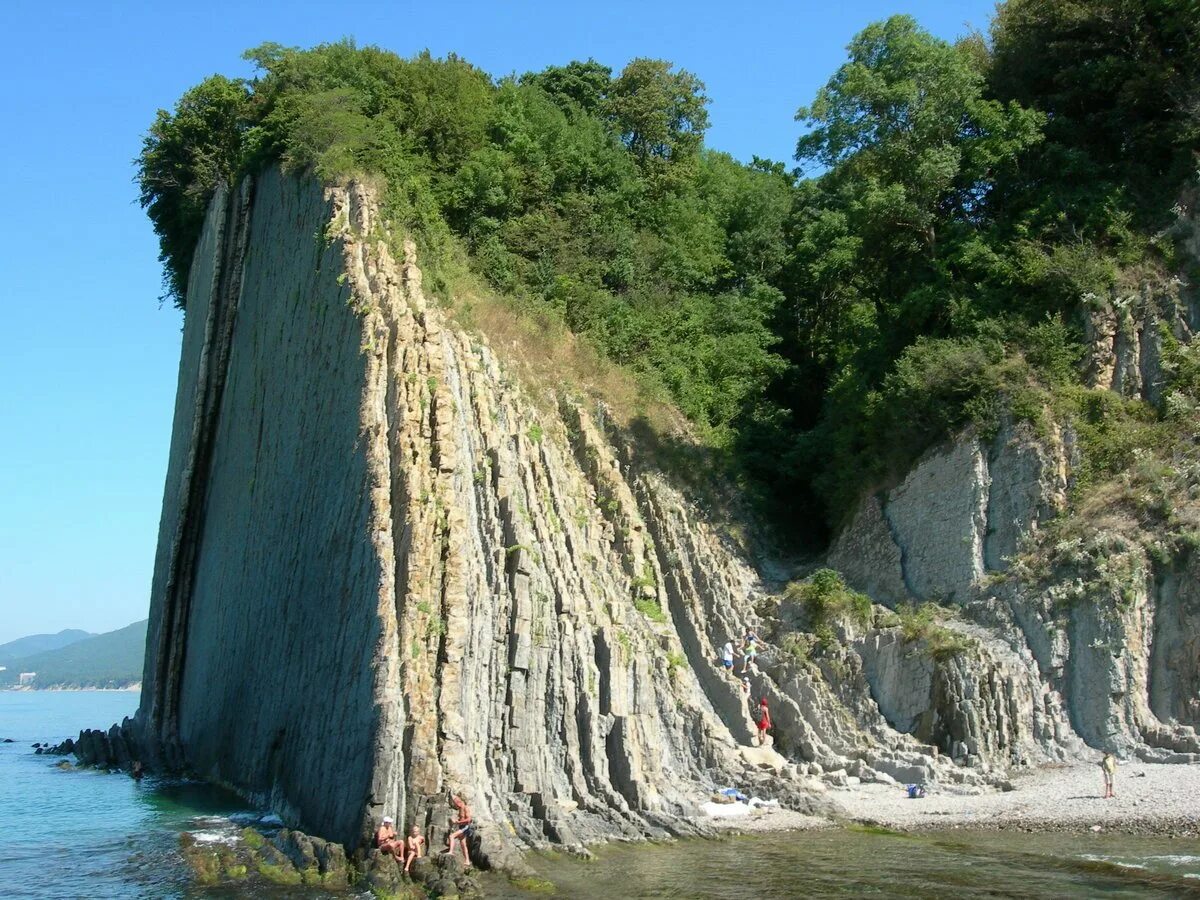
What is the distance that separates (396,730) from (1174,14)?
23.5 m

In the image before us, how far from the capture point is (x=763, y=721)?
25.5 m

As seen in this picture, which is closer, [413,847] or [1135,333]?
[413,847]

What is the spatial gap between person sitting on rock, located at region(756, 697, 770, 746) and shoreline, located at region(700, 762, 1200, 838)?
2102 mm

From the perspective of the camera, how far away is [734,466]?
3170 centimetres

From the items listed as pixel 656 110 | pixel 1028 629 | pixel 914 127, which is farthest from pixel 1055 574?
pixel 656 110

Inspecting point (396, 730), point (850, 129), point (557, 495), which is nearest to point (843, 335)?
point (850, 129)

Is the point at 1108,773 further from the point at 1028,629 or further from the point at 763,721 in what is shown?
the point at 763,721

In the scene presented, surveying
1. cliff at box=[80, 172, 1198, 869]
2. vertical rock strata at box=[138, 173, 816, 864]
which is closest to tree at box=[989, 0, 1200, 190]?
cliff at box=[80, 172, 1198, 869]

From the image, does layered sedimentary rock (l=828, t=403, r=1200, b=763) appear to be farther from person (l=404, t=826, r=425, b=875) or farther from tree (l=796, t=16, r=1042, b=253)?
person (l=404, t=826, r=425, b=875)

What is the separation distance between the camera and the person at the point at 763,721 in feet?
82.9

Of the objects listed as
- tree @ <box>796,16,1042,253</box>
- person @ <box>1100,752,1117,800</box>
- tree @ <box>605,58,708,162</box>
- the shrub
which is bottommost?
person @ <box>1100,752,1117,800</box>

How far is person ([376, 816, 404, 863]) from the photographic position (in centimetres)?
1811

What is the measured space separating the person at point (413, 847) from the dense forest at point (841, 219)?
14977 mm

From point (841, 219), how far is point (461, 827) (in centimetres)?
2133
